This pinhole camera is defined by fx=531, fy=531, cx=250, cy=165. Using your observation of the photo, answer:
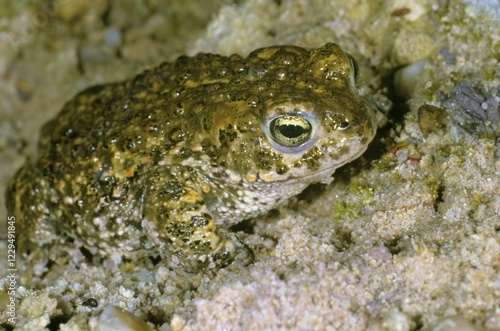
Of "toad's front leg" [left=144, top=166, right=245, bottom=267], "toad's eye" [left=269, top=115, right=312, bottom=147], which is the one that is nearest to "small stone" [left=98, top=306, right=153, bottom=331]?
"toad's front leg" [left=144, top=166, right=245, bottom=267]

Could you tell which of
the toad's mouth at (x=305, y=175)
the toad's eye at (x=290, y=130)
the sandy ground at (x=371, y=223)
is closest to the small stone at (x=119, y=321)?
the sandy ground at (x=371, y=223)

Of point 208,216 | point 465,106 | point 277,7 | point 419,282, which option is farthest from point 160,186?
point 277,7

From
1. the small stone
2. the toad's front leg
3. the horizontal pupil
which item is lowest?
the small stone

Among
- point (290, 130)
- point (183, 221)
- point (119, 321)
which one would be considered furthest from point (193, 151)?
point (119, 321)

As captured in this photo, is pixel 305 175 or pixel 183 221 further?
pixel 183 221

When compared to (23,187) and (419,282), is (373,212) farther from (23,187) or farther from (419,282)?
(23,187)

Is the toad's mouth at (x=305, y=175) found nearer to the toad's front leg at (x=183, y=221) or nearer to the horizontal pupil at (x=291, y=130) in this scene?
the horizontal pupil at (x=291, y=130)

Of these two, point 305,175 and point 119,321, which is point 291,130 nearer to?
point 305,175

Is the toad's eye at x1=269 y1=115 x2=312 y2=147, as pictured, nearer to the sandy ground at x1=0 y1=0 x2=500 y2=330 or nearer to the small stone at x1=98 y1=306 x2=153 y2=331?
the sandy ground at x1=0 y1=0 x2=500 y2=330
